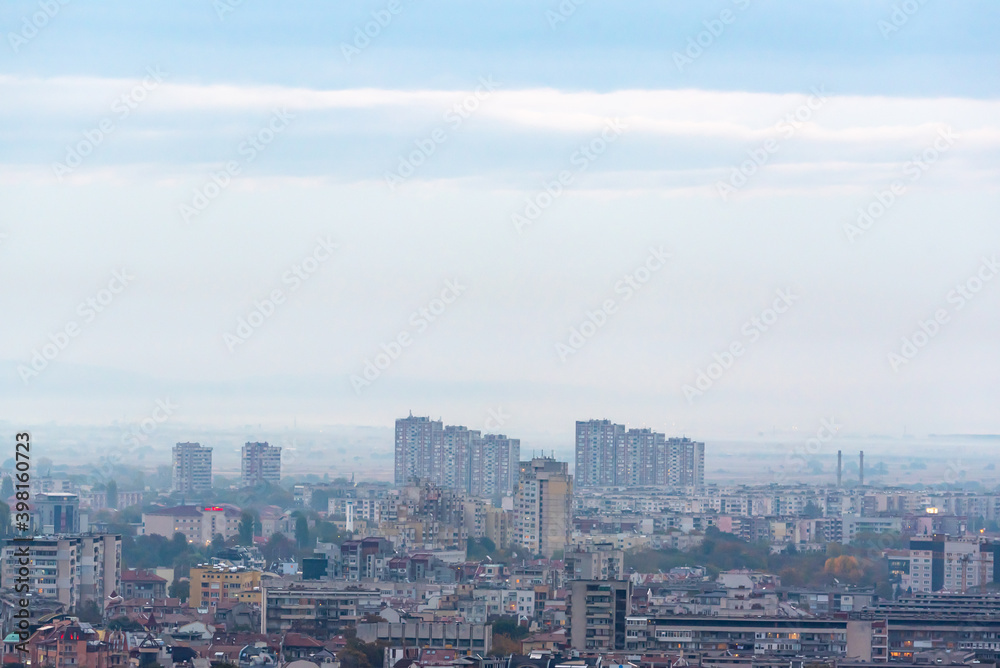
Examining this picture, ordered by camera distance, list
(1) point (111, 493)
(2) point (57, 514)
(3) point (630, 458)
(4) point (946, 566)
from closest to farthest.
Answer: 1. (4) point (946, 566)
2. (2) point (57, 514)
3. (1) point (111, 493)
4. (3) point (630, 458)

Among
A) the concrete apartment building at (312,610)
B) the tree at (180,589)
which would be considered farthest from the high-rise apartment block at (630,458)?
the concrete apartment building at (312,610)

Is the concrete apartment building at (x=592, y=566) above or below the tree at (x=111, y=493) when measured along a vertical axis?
below

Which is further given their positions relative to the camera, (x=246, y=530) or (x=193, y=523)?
(x=193, y=523)

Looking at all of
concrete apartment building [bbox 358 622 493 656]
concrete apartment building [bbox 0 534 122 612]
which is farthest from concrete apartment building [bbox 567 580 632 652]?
concrete apartment building [bbox 0 534 122 612]

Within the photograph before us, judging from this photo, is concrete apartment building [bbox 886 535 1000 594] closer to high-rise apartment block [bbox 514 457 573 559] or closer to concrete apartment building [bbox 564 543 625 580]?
concrete apartment building [bbox 564 543 625 580]

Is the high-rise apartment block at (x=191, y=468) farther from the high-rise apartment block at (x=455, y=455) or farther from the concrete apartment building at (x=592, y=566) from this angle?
the concrete apartment building at (x=592, y=566)

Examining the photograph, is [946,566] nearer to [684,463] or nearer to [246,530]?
[246,530]

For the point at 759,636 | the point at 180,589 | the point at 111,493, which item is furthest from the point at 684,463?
the point at 759,636

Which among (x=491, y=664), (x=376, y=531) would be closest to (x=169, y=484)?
(x=376, y=531)
